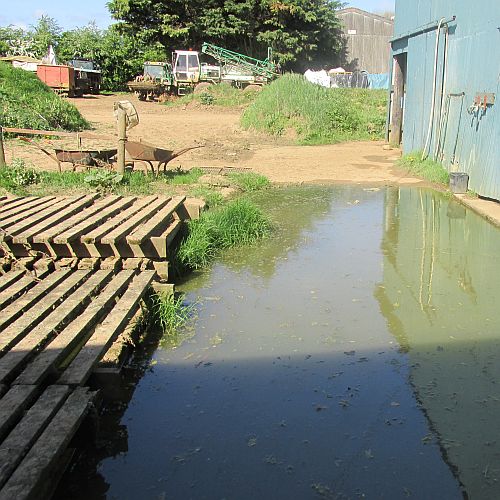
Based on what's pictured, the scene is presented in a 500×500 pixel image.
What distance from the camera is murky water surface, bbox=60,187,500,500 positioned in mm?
2986

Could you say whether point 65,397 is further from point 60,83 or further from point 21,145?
point 60,83

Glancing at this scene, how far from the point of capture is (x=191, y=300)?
543 cm

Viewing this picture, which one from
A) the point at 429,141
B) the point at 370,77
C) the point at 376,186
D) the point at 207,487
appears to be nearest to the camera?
the point at 207,487

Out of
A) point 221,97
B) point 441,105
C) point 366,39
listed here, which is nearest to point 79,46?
point 221,97

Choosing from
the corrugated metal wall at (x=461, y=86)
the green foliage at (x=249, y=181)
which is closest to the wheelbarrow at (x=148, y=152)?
the green foliage at (x=249, y=181)

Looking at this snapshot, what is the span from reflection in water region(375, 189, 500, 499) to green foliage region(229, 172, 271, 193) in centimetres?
293

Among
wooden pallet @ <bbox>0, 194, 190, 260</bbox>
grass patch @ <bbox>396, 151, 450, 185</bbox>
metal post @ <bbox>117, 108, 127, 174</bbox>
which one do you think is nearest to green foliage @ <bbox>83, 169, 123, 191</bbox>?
metal post @ <bbox>117, 108, 127, 174</bbox>

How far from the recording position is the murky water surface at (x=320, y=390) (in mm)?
2986

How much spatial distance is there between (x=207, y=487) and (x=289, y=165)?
36.2ft

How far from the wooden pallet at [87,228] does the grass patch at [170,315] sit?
515 millimetres

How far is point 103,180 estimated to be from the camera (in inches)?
349

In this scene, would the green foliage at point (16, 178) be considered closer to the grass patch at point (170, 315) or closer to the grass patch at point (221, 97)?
the grass patch at point (170, 315)

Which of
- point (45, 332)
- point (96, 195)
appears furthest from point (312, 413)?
point (96, 195)

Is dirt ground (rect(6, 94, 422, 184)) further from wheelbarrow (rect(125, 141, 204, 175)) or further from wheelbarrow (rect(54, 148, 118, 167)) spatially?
wheelbarrow (rect(125, 141, 204, 175))
